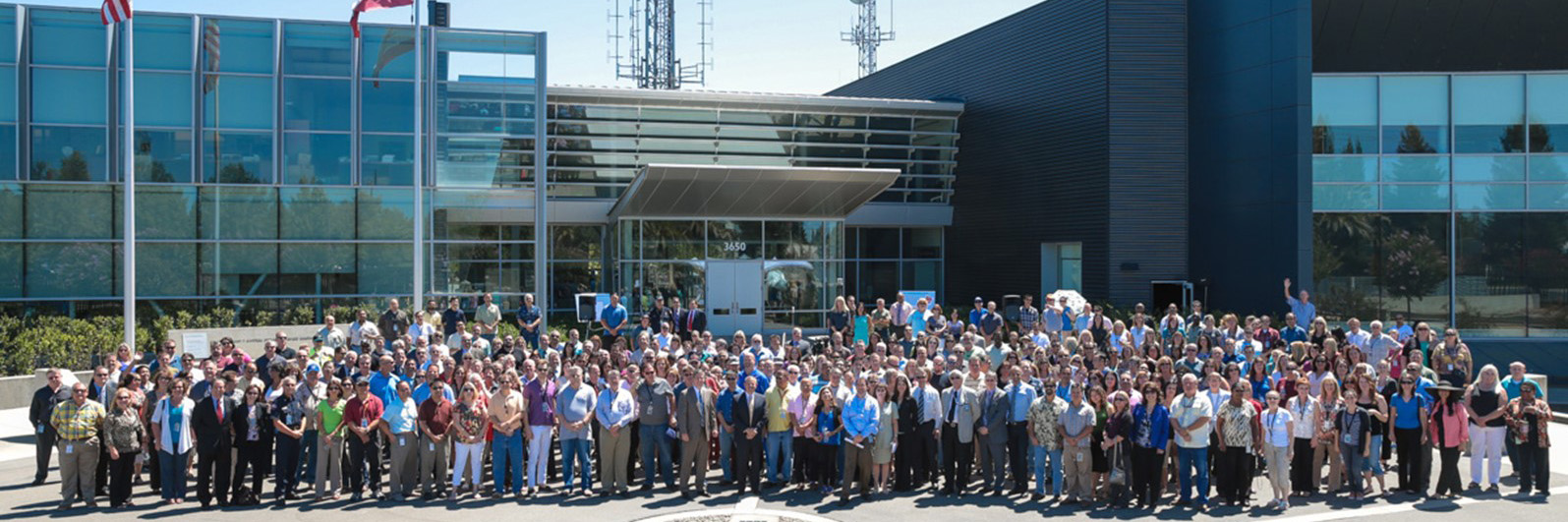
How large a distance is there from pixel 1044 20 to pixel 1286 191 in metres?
8.08

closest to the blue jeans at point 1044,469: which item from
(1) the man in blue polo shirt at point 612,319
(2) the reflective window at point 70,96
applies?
(1) the man in blue polo shirt at point 612,319

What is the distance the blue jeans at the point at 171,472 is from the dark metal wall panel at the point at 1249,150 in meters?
21.4

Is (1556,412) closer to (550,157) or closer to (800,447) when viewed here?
(800,447)

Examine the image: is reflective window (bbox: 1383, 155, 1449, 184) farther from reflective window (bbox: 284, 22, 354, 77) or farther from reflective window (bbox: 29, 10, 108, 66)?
reflective window (bbox: 29, 10, 108, 66)

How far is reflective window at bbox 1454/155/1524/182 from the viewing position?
26.8m

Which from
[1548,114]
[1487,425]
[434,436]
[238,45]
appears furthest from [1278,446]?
[238,45]

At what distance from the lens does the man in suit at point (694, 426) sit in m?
13.6

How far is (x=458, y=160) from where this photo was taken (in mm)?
26141

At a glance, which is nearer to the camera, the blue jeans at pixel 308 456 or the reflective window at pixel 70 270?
the blue jeans at pixel 308 456

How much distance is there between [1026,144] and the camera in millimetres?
32031

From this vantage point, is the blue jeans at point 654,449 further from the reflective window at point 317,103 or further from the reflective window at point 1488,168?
the reflective window at point 1488,168

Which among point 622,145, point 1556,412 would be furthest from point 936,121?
point 1556,412

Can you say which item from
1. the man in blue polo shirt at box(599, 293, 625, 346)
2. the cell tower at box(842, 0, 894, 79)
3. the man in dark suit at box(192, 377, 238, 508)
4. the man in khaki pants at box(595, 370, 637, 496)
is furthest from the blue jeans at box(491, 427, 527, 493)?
the cell tower at box(842, 0, 894, 79)

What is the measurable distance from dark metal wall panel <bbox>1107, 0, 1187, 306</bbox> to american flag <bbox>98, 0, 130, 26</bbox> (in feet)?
66.8
